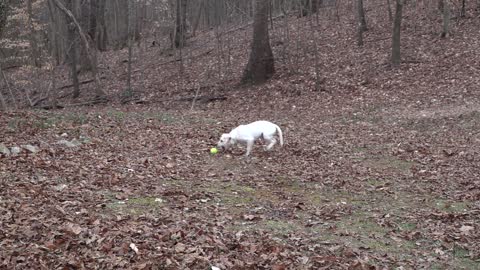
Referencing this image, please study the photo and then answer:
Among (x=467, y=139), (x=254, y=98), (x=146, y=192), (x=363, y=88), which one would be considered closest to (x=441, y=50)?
(x=363, y=88)

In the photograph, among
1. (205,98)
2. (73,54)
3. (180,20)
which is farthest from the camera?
(180,20)

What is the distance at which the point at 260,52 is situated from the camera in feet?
74.6

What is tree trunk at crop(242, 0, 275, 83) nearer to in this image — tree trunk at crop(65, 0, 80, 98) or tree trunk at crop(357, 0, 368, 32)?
tree trunk at crop(357, 0, 368, 32)

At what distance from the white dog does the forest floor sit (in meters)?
0.33

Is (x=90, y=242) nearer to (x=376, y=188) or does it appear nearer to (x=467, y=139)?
(x=376, y=188)

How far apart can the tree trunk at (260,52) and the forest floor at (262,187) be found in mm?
3420

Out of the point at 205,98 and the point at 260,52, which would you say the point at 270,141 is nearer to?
the point at 205,98

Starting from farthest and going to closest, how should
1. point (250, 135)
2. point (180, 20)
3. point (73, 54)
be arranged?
point (180, 20) → point (73, 54) → point (250, 135)

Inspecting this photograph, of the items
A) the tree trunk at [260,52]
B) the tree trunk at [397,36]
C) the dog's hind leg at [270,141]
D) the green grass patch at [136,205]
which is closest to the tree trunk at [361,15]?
the tree trunk at [397,36]

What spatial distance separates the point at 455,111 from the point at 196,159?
869cm

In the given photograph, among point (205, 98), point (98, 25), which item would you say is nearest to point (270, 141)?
point (205, 98)

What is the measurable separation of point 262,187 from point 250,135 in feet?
8.01

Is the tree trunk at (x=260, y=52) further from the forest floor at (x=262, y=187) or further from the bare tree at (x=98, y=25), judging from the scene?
the bare tree at (x=98, y=25)

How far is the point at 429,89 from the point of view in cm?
1852
